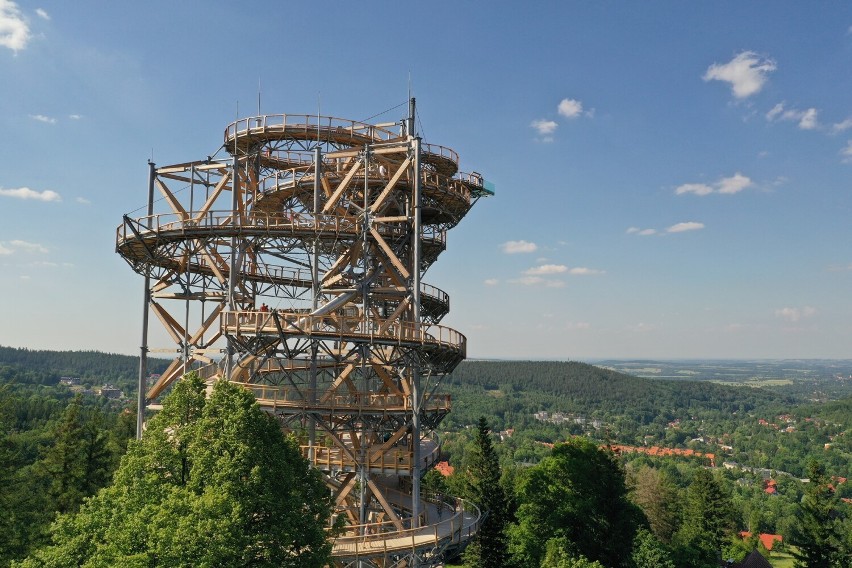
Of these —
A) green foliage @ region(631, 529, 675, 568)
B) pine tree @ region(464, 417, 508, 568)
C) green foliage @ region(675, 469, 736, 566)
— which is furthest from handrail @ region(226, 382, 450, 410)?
green foliage @ region(675, 469, 736, 566)

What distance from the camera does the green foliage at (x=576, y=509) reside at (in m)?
33.0

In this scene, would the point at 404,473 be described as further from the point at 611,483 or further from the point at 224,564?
the point at 611,483

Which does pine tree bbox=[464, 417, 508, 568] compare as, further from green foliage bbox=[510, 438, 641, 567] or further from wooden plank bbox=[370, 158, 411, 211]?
wooden plank bbox=[370, 158, 411, 211]

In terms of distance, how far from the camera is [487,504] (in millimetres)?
45844

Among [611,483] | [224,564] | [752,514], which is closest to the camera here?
[224,564]

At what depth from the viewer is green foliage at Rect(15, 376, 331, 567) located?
1485cm

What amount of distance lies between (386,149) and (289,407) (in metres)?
12.7

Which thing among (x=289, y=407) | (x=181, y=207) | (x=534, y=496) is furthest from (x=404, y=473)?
(x=181, y=207)

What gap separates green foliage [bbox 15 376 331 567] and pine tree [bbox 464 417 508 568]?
27.5 m

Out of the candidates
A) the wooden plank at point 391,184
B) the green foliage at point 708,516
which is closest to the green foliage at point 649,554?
the wooden plank at point 391,184

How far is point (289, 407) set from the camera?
83.9 feet

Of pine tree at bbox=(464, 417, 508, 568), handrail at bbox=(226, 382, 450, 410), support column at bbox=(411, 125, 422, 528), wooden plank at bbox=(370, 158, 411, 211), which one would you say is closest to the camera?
handrail at bbox=(226, 382, 450, 410)

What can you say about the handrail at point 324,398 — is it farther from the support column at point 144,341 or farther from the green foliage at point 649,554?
the green foliage at point 649,554

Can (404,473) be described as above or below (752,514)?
above
